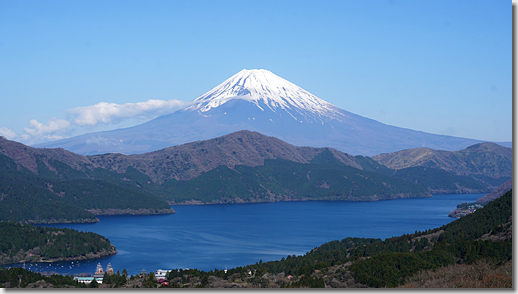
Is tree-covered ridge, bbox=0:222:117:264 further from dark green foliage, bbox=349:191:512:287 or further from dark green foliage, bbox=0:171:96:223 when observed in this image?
dark green foliage, bbox=349:191:512:287

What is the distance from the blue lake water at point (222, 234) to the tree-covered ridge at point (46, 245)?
168 inches

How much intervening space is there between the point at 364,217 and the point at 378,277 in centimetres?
14610

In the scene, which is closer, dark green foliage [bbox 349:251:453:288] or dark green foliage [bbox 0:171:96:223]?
dark green foliage [bbox 349:251:453:288]

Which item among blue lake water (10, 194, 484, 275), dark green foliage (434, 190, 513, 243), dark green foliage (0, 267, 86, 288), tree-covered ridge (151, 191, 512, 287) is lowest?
blue lake water (10, 194, 484, 275)

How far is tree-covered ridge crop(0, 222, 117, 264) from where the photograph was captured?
335 ft

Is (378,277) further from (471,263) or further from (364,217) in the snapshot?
(364,217)

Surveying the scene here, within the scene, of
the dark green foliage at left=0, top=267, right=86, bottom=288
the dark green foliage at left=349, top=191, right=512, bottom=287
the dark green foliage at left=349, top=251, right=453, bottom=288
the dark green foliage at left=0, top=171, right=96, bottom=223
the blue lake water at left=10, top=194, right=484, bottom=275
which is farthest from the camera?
the dark green foliage at left=0, top=171, right=96, bottom=223

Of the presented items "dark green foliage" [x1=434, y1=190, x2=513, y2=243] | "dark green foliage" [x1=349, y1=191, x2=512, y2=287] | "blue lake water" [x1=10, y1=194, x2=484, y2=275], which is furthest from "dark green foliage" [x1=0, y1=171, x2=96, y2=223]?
"dark green foliage" [x1=349, y1=191, x2=512, y2=287]

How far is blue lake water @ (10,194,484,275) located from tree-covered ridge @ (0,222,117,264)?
4.26m

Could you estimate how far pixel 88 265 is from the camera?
98.9m

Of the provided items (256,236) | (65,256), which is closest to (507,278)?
(65,256)

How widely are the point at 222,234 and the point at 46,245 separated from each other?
4600cm

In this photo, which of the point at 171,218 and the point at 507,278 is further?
the point at 171,218

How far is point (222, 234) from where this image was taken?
142 metres
